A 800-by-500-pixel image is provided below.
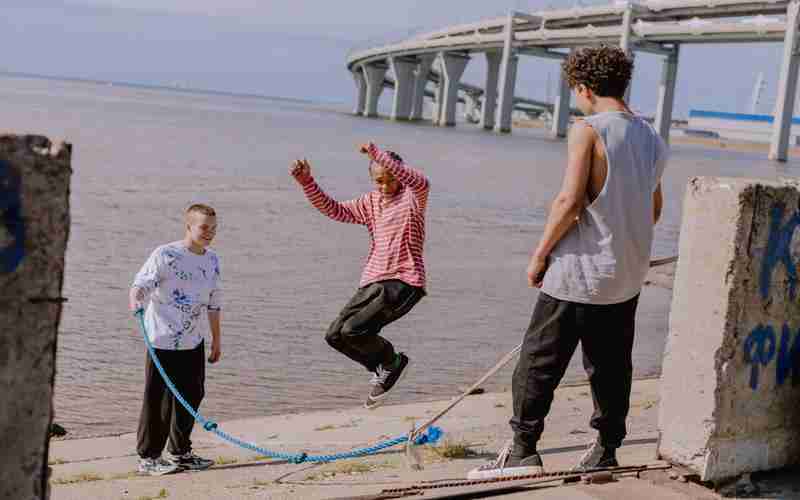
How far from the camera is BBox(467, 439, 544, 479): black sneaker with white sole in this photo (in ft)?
16.3

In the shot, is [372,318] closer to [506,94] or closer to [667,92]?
[667,92]

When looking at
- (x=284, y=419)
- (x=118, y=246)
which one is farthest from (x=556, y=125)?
(x=284, y=419)

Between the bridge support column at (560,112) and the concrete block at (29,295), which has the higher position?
the bridge support column at (560,112)

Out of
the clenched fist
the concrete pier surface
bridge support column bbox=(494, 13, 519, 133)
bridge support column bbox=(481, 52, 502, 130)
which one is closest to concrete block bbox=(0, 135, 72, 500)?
the concrete pier surface

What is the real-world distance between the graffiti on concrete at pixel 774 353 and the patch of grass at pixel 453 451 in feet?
5.69

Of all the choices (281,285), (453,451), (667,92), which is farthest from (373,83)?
(453,451)

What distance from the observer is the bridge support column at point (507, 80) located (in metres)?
101

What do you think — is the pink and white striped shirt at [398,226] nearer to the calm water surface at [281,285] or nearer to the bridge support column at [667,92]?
the calm water surface at [281,285]

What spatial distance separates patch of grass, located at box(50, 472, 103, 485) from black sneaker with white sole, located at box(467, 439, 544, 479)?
2.05 meters

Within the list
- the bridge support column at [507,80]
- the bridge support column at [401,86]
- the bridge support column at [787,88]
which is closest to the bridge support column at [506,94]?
the bridge support column at [507,80]

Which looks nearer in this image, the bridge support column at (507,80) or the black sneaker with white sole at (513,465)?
the black sneaker with white sole at (513,465)

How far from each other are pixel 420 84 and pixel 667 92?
45.9 metres

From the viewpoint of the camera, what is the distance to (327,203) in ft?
21.5

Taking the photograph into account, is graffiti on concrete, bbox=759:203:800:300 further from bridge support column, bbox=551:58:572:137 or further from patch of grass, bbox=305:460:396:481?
bridge support column, bbox=551:58:572:137
